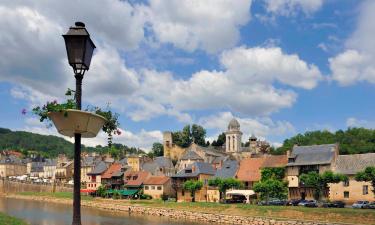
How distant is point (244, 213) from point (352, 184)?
16.2m

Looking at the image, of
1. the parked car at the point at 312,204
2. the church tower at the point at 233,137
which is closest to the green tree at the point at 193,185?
the parked car at the point at 312,204

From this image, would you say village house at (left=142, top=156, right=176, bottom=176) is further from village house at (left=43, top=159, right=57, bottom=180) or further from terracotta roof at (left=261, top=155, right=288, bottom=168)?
village house at (left=43, top=159, right=57, bottom=180)

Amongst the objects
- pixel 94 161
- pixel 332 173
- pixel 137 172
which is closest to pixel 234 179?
pixel 332 173

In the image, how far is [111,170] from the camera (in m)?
97.9

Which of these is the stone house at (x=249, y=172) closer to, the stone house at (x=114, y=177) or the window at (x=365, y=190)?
the window at (x=365, y=190)

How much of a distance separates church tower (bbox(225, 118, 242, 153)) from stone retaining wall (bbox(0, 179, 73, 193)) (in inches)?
1956

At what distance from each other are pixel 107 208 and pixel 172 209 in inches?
659

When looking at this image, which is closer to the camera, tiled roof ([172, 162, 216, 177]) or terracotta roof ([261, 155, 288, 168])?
terracotta roof ([261, 155, 288, 168])

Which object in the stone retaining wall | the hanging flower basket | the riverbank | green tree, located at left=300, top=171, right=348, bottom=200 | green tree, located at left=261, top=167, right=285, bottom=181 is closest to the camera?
the hanging flower basket

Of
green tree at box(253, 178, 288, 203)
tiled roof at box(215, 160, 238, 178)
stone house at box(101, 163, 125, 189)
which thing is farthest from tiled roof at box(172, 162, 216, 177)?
stone house at box(101, 163, 125, 189)

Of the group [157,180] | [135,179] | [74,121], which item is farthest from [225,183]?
[74,121]

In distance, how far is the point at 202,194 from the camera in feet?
243

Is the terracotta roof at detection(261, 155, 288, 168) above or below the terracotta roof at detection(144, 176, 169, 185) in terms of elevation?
above

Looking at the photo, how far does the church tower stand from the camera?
131750mm
